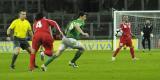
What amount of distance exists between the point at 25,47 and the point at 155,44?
2039 cm

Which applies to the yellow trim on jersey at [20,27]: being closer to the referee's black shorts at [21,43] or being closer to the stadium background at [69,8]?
the referee's black shorts at [21,43]

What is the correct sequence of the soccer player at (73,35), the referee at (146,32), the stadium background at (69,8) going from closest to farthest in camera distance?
the soccer player at (73,35) → the referee at (146,32) → the stadium background at (69,8)

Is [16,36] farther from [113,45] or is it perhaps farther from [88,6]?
[88,6]

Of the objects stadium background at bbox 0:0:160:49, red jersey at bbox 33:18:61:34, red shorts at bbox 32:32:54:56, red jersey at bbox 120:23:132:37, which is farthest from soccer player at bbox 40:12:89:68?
stadium background at bbox 0:0:160:49

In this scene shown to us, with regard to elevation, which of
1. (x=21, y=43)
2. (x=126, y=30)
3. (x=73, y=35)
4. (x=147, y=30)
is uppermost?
(x=73, y=35)

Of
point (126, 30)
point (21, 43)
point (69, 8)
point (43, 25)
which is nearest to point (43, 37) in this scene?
point (43, 25)

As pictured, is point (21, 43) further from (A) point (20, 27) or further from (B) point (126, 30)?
(B) point (126, 30)

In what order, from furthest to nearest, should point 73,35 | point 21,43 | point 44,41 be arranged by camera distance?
point 21,43, point 73,35, point 44,41

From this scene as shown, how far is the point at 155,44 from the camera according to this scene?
42156 mm

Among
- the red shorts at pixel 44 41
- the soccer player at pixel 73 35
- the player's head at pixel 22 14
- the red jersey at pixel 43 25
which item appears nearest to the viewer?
the red shorts at pixel 44 41

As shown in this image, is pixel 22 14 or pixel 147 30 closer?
pixel 22 14

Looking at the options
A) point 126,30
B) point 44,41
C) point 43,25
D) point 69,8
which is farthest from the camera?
point 69,8

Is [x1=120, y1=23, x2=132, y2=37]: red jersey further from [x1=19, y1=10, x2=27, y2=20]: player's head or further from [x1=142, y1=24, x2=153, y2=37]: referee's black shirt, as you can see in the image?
[x1=142, y1=24, x2=153, y2=37]: referee's black shirt

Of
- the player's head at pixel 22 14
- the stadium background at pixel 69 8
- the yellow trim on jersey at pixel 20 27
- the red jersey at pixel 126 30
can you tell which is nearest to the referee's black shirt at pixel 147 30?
the red jersey at pixel 126 30
